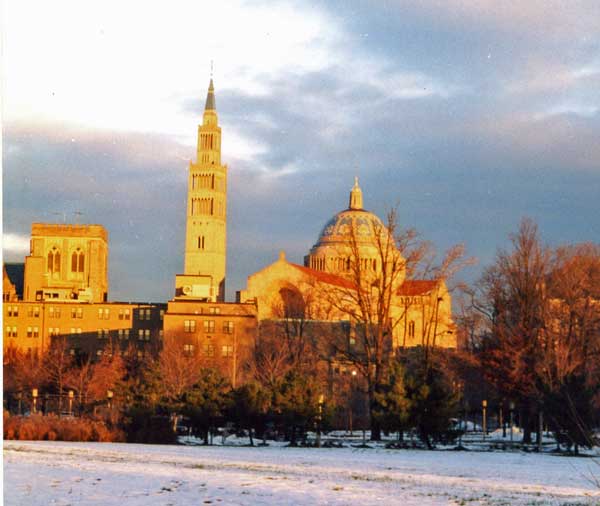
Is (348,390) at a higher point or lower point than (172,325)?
lower

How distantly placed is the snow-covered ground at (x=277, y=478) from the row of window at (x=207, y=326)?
224ft

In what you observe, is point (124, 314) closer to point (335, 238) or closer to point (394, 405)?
point (335, 238)

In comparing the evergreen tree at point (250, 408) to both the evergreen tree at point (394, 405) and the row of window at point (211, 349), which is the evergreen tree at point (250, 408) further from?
the row of window at point (211, 349)

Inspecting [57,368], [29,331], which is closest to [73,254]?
[29,331]

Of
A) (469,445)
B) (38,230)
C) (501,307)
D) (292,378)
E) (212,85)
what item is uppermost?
(212,85)

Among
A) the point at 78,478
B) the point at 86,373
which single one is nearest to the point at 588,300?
the point at 78,478

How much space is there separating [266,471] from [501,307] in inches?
897

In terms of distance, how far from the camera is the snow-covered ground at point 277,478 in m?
17.2

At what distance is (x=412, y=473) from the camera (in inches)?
926

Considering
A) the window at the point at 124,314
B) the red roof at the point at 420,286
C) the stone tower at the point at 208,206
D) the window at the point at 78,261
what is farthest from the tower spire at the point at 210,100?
the red roof at the point at 420,286

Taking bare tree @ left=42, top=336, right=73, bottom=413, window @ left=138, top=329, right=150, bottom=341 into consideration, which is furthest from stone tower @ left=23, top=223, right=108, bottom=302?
bare tree @ left=42, top=336, right=73, bottom=413

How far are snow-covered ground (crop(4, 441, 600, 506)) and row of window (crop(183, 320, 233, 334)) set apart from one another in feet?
224

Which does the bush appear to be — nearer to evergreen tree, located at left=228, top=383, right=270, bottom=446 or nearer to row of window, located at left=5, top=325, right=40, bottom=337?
evergreen tree, located at left=228, top=383, right=270, bottom=446

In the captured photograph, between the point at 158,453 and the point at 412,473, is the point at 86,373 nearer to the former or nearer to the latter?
the point at 158,453
